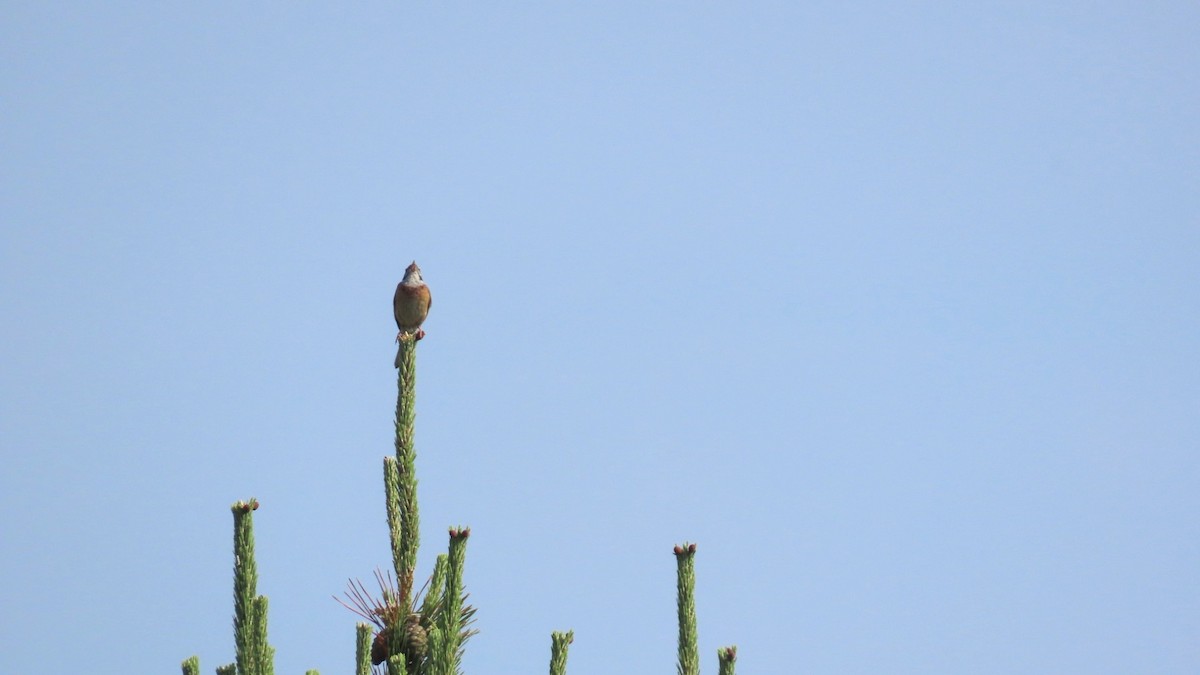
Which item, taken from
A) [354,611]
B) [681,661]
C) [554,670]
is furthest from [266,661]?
[681,661]

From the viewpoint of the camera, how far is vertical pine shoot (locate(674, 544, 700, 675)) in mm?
5055

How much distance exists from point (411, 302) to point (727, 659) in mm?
3453

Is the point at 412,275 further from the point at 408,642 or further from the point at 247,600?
the point at 247,600

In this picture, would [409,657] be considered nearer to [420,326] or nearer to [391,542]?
[391,542]

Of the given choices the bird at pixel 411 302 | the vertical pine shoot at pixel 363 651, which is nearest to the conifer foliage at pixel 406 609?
the vertical pine shoot at pixel 363 651

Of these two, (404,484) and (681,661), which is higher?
(404,484)

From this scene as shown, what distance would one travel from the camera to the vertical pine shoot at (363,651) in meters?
4.83

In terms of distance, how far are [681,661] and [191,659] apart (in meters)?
1.84

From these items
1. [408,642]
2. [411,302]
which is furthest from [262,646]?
[411,302]

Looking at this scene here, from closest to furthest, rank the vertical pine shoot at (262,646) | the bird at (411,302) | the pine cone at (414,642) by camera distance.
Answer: the vertical pine shoot at (262,646)
the pine cone at (414,642)
the bird at (411,302)

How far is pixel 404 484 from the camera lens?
536 centimetres

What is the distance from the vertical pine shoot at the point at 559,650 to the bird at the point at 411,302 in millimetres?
3142

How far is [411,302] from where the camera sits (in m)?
7.79

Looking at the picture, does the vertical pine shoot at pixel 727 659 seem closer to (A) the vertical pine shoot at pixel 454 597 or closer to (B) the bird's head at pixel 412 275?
(A) the vertical pine shoot at pixel 454 597
